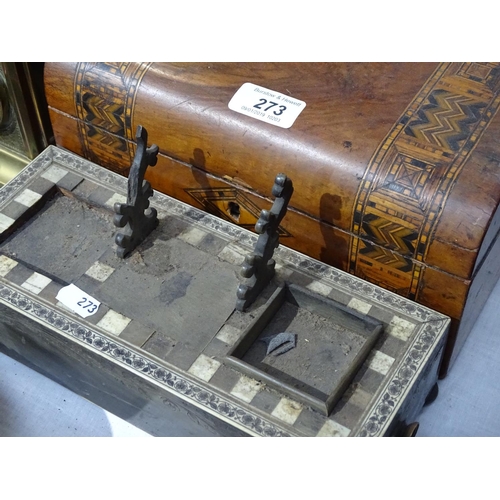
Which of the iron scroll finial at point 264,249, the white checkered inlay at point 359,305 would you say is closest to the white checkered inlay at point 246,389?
the iron scroll finial at point 264,249

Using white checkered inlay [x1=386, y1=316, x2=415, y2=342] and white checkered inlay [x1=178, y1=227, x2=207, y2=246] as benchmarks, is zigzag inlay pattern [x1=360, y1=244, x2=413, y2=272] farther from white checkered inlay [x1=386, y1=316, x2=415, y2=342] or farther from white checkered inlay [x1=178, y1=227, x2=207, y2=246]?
white checkered inlay [x1=178, y1=227, x2=207, y2=246]

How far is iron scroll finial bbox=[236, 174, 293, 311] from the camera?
167 centimetres


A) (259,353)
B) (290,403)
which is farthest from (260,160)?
(290,403)

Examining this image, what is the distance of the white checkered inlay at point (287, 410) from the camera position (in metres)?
1.60

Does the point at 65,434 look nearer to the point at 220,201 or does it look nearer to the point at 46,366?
the point at 46,366

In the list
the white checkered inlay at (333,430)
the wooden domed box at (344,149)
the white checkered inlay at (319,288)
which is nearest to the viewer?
the white checkered inlay at (333,430)

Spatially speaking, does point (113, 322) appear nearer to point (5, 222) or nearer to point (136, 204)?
point (136, 204)

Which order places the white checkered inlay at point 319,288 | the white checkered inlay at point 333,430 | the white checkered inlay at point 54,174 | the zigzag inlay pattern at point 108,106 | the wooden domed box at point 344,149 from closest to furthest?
the white checkered inlay at point 333,430 → the wooden domed box at point 344,149 → the white checkered inlay at point 319,288 → the zigzag inlay pattern at point 108,106 → the white checkered inlay at point 54,174

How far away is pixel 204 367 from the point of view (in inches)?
65.6

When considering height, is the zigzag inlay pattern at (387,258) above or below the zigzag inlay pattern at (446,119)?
below

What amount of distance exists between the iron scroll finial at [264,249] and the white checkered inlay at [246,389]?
0.16 m

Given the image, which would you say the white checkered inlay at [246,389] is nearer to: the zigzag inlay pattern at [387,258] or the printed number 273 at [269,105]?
the zigzag inlay pattern at [387,258]

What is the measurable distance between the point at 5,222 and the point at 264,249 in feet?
2.02

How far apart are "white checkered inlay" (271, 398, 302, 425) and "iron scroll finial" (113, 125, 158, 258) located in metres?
0.50
